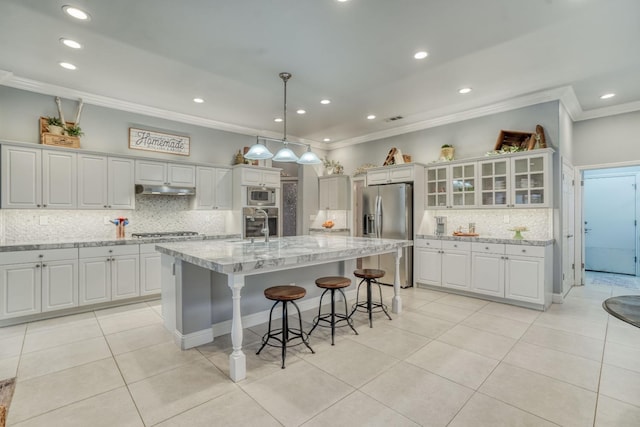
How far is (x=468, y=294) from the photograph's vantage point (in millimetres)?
4695

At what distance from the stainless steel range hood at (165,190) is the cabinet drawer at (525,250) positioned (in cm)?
483

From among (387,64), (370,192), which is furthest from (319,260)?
(370,192)

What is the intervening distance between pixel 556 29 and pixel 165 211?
5462 mm

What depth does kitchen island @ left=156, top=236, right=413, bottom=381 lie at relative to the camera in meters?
2.34

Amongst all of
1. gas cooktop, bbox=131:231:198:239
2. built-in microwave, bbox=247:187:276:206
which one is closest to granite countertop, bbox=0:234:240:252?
gas cooktop, bbox=131:231:198:239

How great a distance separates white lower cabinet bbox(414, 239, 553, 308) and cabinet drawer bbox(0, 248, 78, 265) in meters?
4.93

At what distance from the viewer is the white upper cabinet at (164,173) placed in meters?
4.62

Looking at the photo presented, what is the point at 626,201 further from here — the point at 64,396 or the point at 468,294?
the point at 64,396

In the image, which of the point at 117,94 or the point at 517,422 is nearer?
the point at 517,422

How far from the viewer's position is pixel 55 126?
3.99 meters

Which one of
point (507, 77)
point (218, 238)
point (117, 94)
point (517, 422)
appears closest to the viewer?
point (517, 422)

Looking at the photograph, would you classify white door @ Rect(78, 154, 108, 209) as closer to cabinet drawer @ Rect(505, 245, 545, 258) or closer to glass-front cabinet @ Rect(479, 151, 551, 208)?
glass-front cabinet @ Rect(479, 151, 551, 208)

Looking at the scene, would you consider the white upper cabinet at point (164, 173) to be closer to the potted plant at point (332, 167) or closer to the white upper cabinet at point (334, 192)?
the white upper cabinet at point (334, 192)

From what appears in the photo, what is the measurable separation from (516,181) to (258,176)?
414 centimetres
